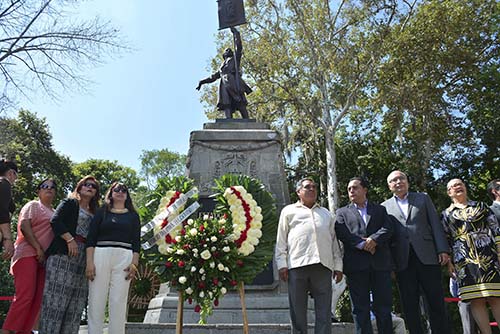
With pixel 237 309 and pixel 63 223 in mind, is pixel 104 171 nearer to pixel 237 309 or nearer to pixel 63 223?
pixel 237 309

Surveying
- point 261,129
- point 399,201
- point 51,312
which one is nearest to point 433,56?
point 261,129

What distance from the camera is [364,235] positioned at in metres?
4.44

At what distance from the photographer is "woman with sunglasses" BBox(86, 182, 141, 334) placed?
13.5 feet

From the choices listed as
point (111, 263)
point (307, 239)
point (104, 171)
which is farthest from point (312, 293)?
point (104, 171)

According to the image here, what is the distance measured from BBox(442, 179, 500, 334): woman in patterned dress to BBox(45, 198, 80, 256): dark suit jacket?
368 centimetres

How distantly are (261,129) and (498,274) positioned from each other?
177 inches

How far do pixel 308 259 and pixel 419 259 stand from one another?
3.73 feet

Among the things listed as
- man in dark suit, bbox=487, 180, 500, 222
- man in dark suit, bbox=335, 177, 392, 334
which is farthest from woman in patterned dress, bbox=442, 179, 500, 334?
man in dark suit, bbox=335, 177, 392, 334

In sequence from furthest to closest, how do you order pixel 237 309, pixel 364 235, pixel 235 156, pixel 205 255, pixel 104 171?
pixel 104 171, pixel 235 156, pixel 237 309, pixel 364 235, pixel 205 255

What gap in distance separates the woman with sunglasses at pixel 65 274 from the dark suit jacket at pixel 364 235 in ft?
8.05

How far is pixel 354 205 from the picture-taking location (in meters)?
4.68

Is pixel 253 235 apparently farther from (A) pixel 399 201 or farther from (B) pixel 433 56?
(B) pixel 433 56

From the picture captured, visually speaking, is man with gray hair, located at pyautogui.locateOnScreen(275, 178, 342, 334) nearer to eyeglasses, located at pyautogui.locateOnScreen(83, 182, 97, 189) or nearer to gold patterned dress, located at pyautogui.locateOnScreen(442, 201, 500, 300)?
gold patterned dress, located at pyautogui.locateOnScreen(442, 201, 500, 300)

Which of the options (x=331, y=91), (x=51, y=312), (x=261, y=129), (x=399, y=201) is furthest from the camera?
(x=331, y=91)
